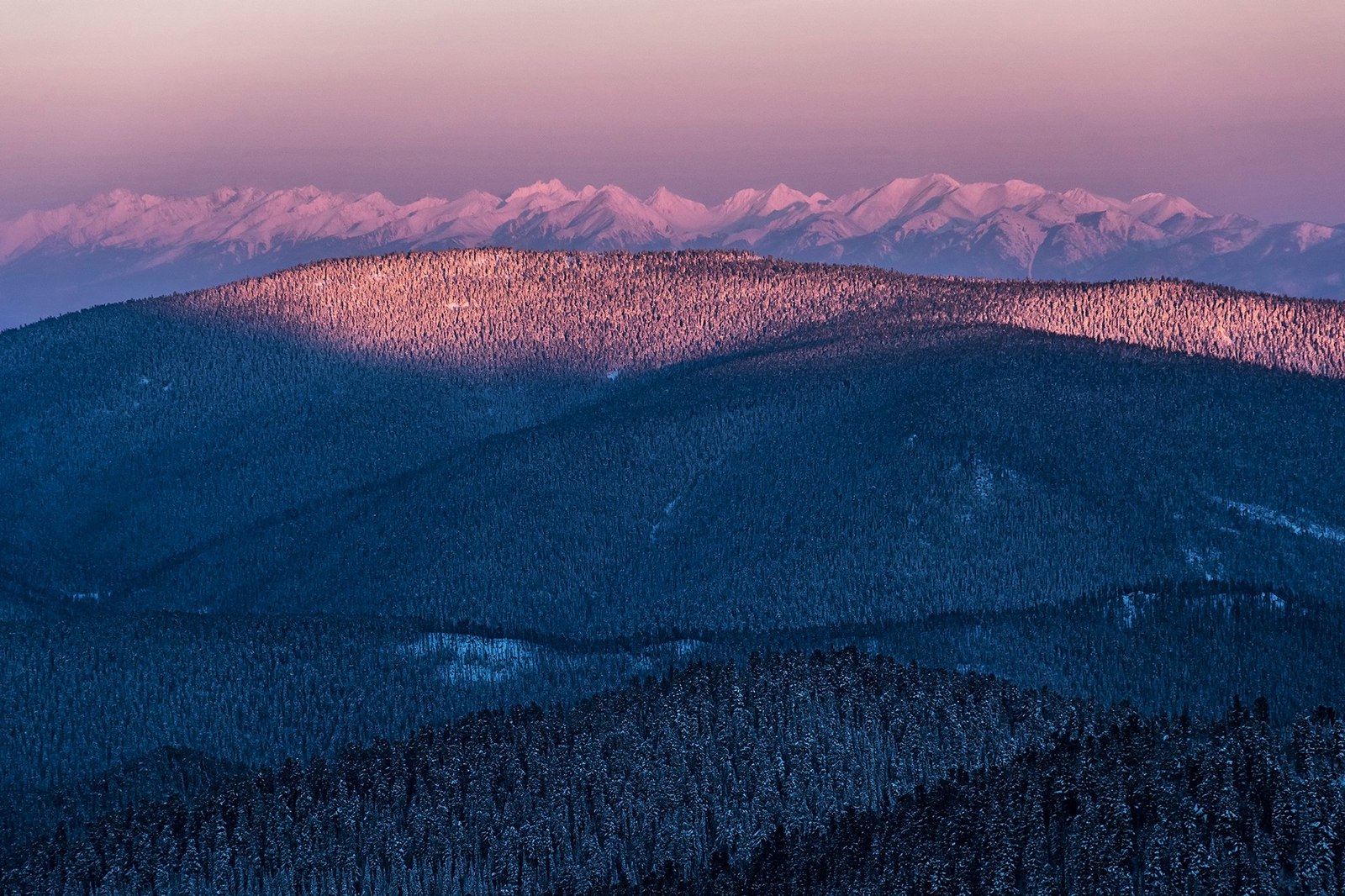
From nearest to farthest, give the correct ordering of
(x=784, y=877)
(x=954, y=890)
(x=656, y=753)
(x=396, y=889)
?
(x=954, y=890) < (x=784, y=877) < (x=396, y=889) < (x=656, y=753)

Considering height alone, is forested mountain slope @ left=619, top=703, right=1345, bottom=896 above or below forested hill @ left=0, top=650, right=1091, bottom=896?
above

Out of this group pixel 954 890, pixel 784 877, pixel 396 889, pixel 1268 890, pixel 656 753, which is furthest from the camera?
pixel 656 753

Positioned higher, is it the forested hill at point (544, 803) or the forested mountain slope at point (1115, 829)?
the forested mountain slope at point (1115, 829)

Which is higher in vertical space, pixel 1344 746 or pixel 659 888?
pixel 1344 746

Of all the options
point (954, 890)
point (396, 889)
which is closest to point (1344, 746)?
point (954, 890)

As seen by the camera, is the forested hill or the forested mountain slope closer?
the forested mountain slope

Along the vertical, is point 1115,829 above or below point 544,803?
above

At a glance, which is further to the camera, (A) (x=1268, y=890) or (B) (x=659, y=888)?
(B) (x=659, y=888)

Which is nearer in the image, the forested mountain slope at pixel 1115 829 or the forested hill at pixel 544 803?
the forested mountain slope at pixel 1115 829

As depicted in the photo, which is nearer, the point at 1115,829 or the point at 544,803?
the point at 1115,829

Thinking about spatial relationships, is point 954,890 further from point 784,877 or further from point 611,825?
point 611,825
